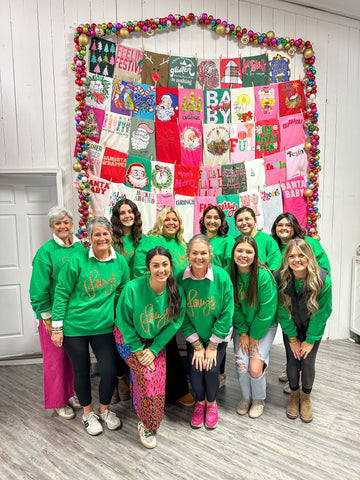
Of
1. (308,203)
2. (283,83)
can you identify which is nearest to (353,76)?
(283,83)

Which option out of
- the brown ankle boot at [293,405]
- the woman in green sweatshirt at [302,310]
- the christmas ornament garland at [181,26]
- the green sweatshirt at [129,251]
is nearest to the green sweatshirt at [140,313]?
the green sweatshirt at [129,251]

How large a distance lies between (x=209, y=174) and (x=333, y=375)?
2188 millimetres

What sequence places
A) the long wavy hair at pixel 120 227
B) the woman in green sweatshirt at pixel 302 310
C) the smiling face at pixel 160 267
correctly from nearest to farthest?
the smiling face at pixel 160 267, the woman in green sweatshirt at pixel 302 310, the long wavy hair at pixel 120 227

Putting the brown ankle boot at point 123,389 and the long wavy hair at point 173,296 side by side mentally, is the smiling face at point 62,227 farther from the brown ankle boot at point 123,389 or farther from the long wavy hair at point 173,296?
the brown ankle boot at point 123,389

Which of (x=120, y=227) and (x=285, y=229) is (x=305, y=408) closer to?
(x=285, y=229)

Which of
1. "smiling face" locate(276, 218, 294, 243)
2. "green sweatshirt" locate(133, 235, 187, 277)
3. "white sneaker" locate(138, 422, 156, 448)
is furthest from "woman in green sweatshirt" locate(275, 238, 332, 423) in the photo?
"white sneaker" locate(138, 422, 156, 448)

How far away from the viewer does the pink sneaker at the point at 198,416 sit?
223 centimetres

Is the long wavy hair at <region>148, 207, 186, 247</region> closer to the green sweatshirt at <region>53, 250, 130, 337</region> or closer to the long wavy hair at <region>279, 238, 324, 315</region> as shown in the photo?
the green sweatshirt at <region>53, 250, 130, 337</region>

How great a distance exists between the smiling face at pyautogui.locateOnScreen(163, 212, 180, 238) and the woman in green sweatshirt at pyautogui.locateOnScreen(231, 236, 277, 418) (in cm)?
50

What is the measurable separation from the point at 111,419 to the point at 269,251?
164cm

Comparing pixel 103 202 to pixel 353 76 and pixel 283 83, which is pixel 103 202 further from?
pixel 353 76

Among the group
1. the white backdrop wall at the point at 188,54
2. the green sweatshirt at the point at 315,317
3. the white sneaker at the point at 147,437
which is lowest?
the white sneaker at the point at 147,437

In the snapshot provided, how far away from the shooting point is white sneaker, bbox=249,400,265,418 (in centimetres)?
235

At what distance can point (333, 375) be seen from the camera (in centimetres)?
296
